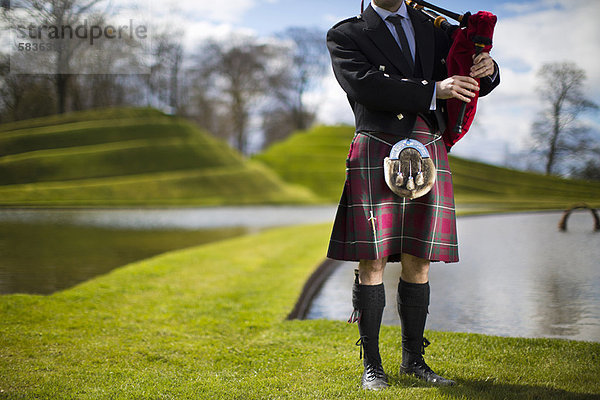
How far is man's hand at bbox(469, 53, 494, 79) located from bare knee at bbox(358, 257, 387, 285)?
0.96 meters

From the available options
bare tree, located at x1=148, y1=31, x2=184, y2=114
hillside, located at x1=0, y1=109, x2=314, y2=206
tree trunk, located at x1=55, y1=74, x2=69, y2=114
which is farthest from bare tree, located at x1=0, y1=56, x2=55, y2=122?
bare tree, located at x1=148, y1=31, x2=184, y2=114

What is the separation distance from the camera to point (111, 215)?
1431 cm

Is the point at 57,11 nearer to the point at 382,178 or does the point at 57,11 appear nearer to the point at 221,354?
the point at 221,354

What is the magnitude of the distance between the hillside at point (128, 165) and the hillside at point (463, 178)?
12.2 feet

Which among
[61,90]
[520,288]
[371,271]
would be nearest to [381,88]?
[371,271]

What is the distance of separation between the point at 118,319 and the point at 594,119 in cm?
480

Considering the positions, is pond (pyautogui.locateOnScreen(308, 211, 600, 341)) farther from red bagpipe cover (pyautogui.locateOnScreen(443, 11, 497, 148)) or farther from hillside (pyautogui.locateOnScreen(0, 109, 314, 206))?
hillside (pyautogui.locateOnScreen(0, 109, 314, 206))

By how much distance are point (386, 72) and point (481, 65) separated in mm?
434

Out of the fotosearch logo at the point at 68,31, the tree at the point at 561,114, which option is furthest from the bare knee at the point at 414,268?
the fotosearch logo at the point at 68,31

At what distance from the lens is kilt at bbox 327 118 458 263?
2379 millimetres

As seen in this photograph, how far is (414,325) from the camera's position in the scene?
99.1 inches

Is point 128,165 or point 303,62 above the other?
point 303,62

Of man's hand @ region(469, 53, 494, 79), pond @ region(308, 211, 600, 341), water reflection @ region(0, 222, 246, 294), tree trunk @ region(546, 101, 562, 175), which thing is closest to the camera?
man's hand @ region(469, 53, 494, 79)

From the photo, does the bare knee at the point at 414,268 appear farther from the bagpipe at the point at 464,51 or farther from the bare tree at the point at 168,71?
the bare tree at the point at 168,71
